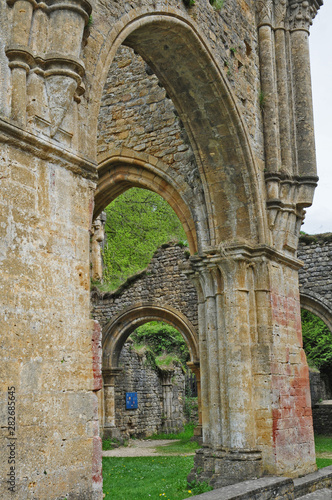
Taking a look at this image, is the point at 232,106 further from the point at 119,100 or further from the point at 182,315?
the point at 182,315

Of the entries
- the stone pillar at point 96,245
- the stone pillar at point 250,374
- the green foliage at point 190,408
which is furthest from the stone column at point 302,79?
the green foliage at point 190,408

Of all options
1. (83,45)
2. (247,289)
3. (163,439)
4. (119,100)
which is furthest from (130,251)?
(83,45)

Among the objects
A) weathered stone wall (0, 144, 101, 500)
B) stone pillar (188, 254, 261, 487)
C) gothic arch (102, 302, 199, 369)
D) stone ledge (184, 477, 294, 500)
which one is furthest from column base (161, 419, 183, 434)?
weathered stone wall (0, 144, 101, 500)

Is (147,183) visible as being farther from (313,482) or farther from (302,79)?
(313,482)

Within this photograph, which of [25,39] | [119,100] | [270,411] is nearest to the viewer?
[25,39]

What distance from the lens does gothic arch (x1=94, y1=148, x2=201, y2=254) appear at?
316 inches

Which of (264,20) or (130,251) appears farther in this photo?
(130,251)

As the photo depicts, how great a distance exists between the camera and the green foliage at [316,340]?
53.0 feet

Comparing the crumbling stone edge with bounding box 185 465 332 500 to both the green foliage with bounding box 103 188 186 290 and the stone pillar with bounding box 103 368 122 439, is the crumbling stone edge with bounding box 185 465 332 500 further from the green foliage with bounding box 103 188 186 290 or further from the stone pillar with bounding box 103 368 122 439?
the green foliage with bounding box 103 188 186 290

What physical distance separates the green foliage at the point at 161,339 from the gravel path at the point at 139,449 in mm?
3110

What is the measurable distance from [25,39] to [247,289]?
433 cm

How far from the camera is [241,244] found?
7191mm

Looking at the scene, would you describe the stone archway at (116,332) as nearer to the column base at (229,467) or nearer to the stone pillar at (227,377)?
the stone pillar at (227,377)

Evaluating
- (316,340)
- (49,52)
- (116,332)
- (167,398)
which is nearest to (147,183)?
(49,52)
